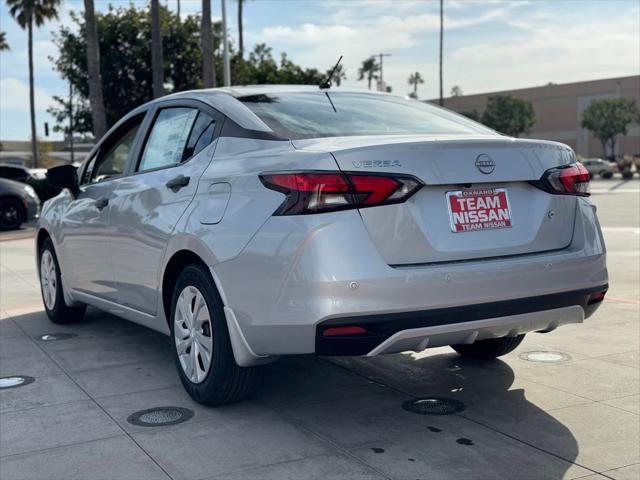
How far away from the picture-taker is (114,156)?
6043mm

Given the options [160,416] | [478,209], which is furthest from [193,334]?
[478,209]

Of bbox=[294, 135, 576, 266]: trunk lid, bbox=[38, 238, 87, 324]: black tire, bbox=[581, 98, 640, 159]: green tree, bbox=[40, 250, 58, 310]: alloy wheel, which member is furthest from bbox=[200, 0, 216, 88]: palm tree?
bbox=[581, 98, 640, 159]: green tree

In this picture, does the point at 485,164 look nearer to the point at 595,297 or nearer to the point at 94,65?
the point at 595,297

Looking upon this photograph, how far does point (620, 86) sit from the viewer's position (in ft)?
299

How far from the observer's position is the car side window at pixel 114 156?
19.0 feet

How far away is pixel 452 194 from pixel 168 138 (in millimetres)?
2155

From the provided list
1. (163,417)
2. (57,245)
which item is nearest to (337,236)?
(163,417)

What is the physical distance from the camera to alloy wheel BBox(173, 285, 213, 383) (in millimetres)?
4387

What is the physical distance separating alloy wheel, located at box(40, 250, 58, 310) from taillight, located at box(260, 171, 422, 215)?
3.77 meters

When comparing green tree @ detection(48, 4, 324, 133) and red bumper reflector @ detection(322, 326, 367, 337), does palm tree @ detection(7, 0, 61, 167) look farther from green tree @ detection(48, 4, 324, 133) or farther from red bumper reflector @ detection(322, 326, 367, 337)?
red bumper reflector @ detection(322, 326, 367, 337)

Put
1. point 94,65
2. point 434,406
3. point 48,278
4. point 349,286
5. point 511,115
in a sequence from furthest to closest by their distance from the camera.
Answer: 1. point 511,115
2. point 94,65
3. point 48,278
4. point 434,406
5. point 349,286

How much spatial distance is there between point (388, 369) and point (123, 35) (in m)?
26.6

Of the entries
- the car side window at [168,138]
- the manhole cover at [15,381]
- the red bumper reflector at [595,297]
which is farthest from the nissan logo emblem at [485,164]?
the manhole cover at [15,381]

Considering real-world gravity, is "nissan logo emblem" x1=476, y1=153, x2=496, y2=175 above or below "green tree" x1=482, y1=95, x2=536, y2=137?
below
